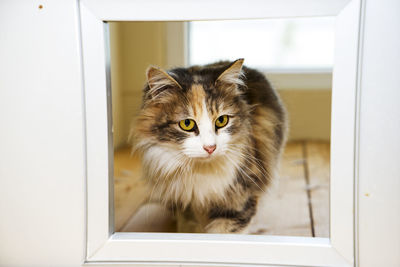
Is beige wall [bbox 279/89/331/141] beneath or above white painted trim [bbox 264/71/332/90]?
beneath

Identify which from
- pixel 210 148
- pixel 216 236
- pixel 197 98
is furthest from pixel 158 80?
pixel 216 236

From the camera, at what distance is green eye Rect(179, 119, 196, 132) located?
2.90ft

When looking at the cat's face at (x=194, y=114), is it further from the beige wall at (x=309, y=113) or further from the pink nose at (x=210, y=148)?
the beige wall at (x=309, y=113)

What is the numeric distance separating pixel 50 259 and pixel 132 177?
0.88 metres

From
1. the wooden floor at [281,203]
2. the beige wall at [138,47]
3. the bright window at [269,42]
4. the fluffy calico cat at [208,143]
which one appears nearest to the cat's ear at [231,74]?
the fluffy calico cat at [208,143]

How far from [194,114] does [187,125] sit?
0.11 feet

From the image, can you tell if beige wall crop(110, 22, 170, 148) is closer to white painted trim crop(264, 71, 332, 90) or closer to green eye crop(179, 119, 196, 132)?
white painted trim crop(264, 71, 332, 90)

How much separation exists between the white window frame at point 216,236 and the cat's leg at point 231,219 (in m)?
0.17

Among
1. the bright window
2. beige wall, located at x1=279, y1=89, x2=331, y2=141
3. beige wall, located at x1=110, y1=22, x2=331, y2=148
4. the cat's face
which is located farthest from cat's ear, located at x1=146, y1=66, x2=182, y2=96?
beige wall, located at x1=279, y1=89, x2=331, y2=141

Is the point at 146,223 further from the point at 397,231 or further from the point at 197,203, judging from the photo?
the point at 397,231

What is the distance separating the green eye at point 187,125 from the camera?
0.88 m

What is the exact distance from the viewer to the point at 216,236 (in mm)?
826

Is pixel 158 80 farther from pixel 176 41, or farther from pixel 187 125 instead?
pixel 176 41

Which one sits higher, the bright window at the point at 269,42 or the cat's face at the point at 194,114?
the bright window at the point at 269,42
